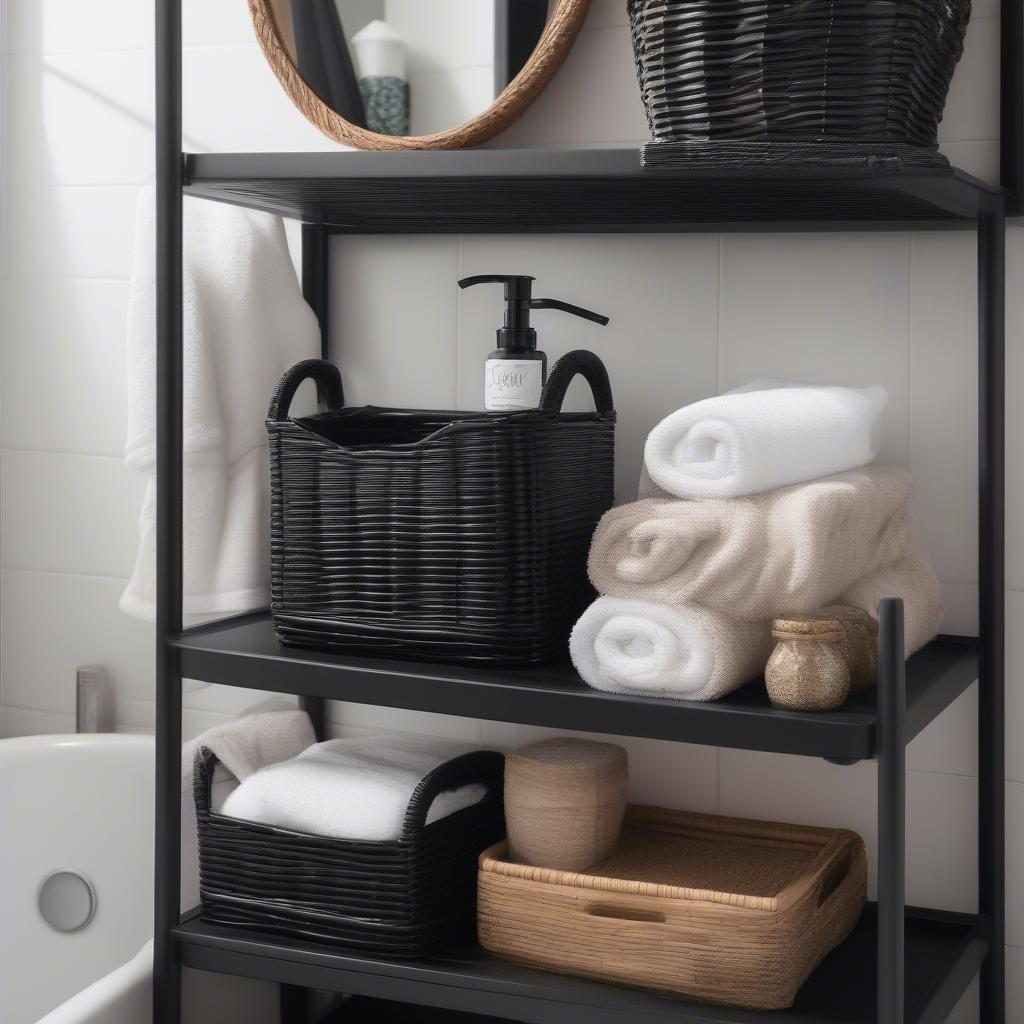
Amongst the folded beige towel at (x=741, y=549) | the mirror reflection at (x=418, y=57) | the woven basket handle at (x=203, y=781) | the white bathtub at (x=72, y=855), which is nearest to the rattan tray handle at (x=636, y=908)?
the folded beige towel at (x=741, y=549)

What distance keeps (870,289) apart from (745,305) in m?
0.12

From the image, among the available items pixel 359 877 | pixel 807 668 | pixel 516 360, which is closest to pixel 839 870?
pixel 807 668

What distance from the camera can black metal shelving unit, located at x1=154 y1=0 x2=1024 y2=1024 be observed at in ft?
3.30

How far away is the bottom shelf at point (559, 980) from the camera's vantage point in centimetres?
107

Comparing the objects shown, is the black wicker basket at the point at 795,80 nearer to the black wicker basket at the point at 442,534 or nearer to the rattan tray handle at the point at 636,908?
the black wicker basket at the point at 442,534

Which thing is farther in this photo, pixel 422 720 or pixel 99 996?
pixel 422 720

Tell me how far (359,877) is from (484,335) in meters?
0.57

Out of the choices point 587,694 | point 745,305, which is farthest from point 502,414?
point 745,305

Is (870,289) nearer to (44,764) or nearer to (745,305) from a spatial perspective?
(745,305)

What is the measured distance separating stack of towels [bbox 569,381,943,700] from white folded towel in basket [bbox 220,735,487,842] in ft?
0.78

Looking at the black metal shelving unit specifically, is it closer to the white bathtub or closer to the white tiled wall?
the white tiled wall

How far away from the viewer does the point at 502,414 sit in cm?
109

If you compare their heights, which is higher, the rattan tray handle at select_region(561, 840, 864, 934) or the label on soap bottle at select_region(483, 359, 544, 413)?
the label on soap bottle at select_region(483, 359, 544, 413)

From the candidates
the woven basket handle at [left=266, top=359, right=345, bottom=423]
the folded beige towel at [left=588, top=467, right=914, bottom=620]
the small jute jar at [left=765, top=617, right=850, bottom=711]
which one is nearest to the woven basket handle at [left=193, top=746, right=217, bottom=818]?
the woven basket handle at [left=266, top=359, right=345, bottom=423]
